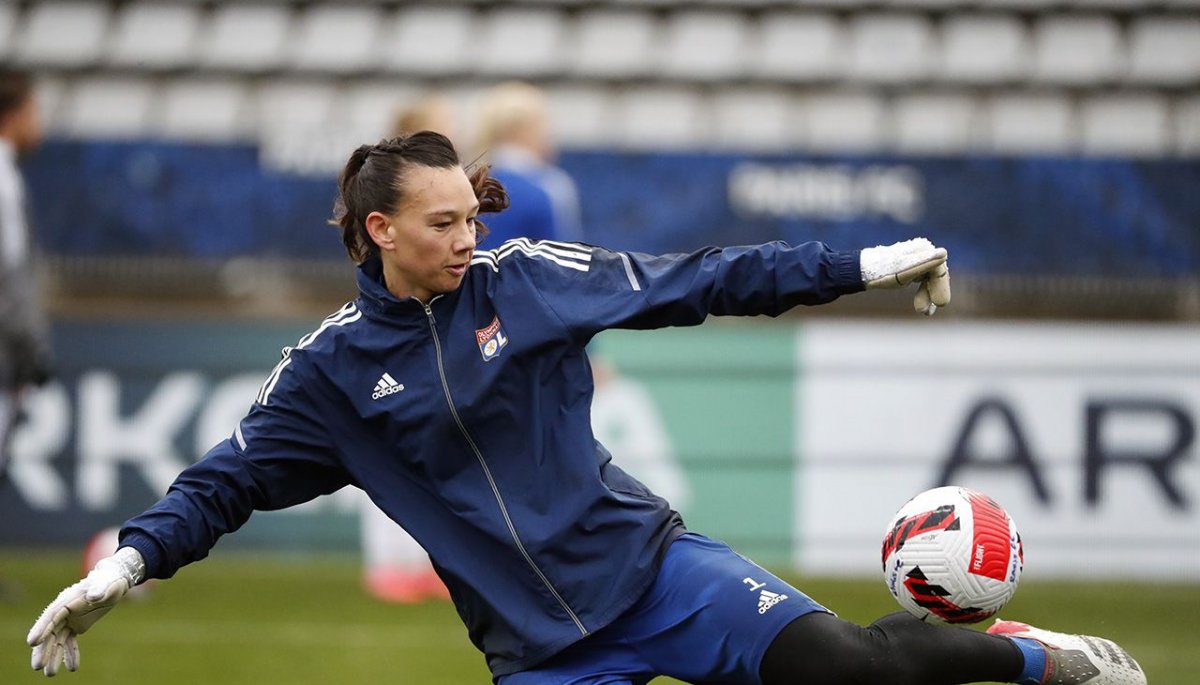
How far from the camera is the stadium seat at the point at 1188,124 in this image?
12.1 meters

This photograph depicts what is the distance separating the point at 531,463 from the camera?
159 inches

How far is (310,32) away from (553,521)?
9284 mm

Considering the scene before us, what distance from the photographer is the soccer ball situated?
4.10 m

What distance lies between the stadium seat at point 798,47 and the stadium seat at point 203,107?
12.2 feet

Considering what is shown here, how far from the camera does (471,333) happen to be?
4.07 meters

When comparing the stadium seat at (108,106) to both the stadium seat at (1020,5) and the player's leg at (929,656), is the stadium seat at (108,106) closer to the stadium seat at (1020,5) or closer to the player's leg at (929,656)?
the stadium seat at (1020,5)

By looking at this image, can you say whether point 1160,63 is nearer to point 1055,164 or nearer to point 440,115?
point 1055,164


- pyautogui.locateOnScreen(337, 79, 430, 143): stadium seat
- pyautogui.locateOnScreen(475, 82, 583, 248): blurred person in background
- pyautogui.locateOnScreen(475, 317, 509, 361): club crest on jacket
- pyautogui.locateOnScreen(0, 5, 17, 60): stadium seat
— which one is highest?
pyautogui.locateOnScreen(0, 5, 17, 60): stadium seat

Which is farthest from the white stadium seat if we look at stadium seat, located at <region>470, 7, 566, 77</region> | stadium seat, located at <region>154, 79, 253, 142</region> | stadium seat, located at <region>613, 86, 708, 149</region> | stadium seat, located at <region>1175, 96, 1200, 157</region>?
stadium seat, located at <region>1175, 96, 1200, 157</region>

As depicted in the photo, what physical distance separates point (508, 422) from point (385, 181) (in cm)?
65

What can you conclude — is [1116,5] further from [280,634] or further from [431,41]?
[280,634]

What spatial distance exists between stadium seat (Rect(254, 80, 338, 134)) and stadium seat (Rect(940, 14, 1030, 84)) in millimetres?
4468

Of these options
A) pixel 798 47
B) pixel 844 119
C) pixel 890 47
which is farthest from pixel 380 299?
pixel 890 47

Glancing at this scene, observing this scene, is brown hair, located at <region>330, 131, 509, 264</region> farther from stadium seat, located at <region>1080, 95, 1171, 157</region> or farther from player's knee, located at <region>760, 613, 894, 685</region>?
stadium seat, located at <region>1080, 95, 1171, 157</region>
